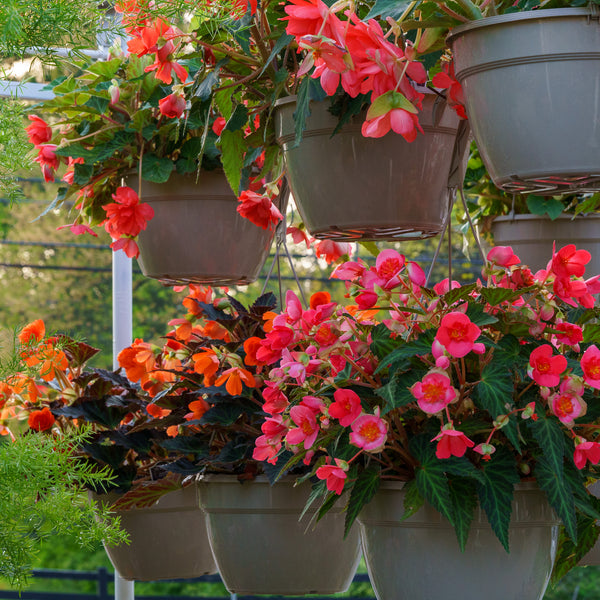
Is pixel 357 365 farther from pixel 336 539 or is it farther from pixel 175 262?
pixel 175 262

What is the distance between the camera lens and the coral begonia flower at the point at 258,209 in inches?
40.8

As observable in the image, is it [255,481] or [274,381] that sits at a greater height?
[274,381]

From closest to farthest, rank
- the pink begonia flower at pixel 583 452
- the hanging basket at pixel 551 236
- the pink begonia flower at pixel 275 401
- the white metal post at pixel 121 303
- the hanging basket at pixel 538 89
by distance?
the hanging basket at pixel 538 89, the pink begonia flower at pixel 583 452, the pink begonia flower at pixel 275 401, the hanging basket at pixel 551 236, the white metal post at pixel 121 303

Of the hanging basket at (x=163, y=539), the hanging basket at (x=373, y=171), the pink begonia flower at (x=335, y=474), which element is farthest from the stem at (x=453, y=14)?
the hanging basket at (x=163, y=539)

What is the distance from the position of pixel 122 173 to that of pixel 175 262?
0.15 m

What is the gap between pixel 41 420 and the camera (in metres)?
1.21

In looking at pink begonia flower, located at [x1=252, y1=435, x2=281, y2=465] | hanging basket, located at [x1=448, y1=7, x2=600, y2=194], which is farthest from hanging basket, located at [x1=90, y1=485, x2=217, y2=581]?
hanging basket, located at [x1=448, y1=7, x2=600, y2=194]

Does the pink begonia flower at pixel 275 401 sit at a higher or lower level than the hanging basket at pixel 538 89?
lower

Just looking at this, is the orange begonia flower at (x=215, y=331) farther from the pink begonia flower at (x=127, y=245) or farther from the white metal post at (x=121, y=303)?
the white metal post at (x=121, y=303)

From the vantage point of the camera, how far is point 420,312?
2.60 feet

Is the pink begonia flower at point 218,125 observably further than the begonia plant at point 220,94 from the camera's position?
Yes

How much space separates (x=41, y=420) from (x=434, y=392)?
0.69 m

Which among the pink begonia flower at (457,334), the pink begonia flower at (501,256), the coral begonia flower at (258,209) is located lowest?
the pink begonia flower at (457,334)

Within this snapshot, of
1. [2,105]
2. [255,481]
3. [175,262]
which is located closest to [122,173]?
[175,262]
